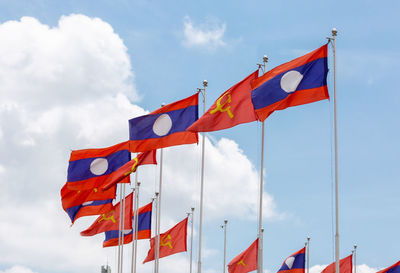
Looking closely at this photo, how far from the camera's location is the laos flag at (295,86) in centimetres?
2238

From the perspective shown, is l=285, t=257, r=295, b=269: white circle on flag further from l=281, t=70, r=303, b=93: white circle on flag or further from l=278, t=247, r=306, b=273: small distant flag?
l=281, t=70, r=303, b=93: white circle on flag

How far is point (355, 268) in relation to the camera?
46.1 meters

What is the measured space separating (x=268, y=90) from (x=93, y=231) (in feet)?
67.8

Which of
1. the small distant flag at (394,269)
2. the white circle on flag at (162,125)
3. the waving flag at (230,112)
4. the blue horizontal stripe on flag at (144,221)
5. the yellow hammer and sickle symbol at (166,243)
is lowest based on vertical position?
the small distant flag at (394,269)

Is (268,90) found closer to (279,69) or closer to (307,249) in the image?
(279,69)

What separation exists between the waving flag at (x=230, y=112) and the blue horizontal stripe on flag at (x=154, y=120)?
12.7 feet

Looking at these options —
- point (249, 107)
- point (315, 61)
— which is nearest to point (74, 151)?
point (249, 107)

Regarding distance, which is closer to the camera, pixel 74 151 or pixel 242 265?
pixel 74 151

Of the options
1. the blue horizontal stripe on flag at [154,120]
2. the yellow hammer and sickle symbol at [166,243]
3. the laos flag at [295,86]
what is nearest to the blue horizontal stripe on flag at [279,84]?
the laos flag at [295,86]

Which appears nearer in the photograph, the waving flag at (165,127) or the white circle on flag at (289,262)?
the waving flag at (165,127)

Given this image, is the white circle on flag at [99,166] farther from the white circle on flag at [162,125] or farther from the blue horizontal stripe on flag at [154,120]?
the white circle on flag at [162,125]

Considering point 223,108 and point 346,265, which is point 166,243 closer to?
point 346,265

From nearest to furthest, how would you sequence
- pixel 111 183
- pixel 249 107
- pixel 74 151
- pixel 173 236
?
pixel 249 107, pixel 111 183, pixel 74 151, pixel 173 236

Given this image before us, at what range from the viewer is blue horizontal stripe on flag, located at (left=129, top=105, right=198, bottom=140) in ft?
92.2
